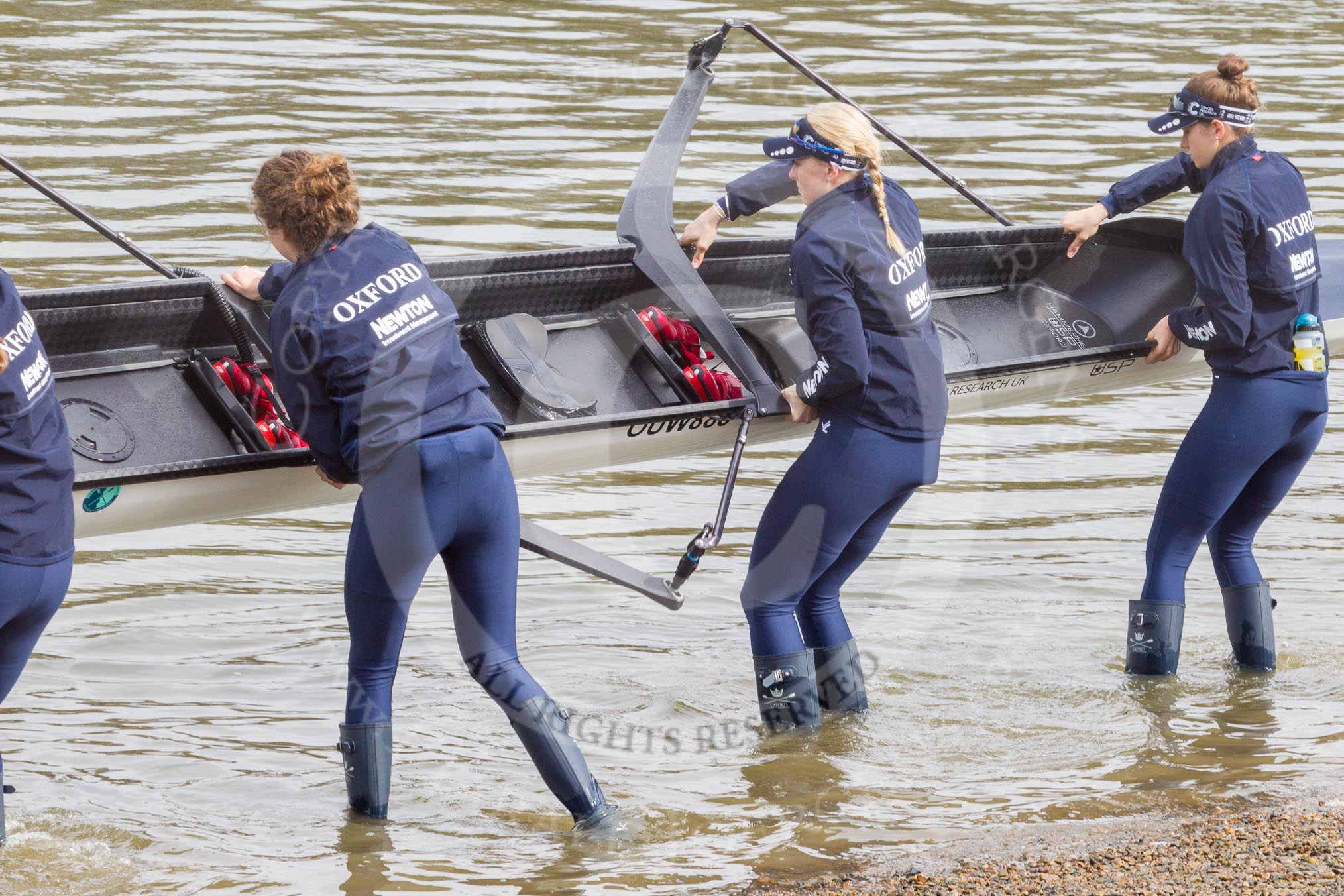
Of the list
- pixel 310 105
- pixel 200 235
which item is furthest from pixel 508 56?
pixel 200 235

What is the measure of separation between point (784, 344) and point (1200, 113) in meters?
1.78

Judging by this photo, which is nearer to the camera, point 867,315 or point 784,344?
point 867,315

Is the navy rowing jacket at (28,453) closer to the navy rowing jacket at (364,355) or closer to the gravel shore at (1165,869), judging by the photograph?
the navy rowing jacket at (364,355)

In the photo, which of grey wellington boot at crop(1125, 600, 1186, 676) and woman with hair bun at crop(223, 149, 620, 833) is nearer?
woman with hair bun at crop(223, 149, 620, 833)

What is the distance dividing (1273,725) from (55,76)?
1048cm

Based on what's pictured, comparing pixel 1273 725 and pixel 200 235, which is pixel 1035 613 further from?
pixel 200 235

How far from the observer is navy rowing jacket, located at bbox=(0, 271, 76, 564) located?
3549 millimetres

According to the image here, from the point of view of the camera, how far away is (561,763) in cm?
413

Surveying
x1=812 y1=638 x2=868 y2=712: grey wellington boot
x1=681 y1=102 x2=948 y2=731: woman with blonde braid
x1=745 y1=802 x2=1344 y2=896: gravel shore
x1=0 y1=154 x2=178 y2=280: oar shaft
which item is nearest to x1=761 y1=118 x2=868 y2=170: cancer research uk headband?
x1=681 y1=102 x2=948 y2=731: woman with blonde braid

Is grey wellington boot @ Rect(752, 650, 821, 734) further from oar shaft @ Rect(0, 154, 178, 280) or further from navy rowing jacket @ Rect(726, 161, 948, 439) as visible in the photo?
oar shaft @ Rect(0, 154, 178, 280)

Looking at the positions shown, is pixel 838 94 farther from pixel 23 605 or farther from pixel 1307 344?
pixel 23 605

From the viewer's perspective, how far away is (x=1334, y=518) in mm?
7211

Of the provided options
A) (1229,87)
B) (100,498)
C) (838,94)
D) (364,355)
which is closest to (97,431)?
(100,498)

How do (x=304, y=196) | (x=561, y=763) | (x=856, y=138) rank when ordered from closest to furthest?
(x=304, y=196) < (x=561, y=763) < (x=856, y=138)
